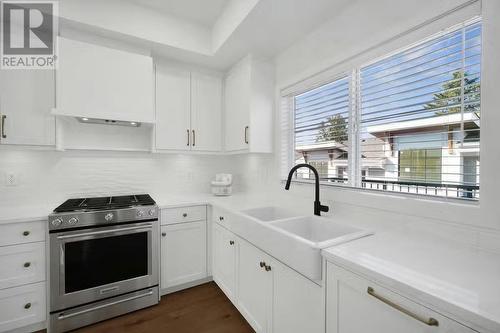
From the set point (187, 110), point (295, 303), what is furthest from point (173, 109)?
point (295, 303)

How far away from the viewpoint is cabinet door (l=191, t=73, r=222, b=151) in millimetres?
2680

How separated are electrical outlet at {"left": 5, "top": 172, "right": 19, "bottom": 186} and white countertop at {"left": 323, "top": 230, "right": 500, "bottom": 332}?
8.95 ft

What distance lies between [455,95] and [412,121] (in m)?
0.23

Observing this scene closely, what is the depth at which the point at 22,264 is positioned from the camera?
1.67m

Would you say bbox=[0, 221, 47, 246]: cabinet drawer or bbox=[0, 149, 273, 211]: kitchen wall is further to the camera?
bbox=[0, 149, 273, 211]: kitchen wall

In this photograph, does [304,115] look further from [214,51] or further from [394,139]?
[214,51]

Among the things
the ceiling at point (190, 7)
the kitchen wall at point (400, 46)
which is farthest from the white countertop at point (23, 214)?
the kitchen wall at point (400, 46)

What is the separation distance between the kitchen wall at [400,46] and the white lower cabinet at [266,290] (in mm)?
683

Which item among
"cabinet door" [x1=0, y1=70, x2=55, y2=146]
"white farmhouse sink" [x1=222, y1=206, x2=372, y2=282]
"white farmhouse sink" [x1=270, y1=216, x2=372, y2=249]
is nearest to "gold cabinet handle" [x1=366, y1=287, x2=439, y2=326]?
"white farmhouse sink" [x1=222, y1=206, x2=372, y2=282]

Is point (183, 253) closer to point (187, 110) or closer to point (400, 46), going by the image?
point (187, 110)

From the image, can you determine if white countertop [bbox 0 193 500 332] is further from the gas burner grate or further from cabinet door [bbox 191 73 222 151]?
cabinet door [bbox 191 73 222 151]

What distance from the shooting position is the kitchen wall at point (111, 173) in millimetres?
2115

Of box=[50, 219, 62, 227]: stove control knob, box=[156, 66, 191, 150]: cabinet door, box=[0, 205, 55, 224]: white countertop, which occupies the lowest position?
box=[50, 219, 62, 227]: stove control knob

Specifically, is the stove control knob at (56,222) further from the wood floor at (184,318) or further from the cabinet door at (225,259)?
the cabinet door at (225,259)
